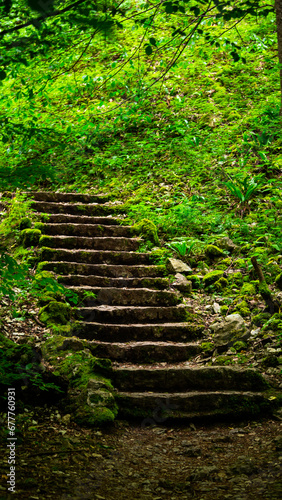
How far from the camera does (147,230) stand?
19.6 ft

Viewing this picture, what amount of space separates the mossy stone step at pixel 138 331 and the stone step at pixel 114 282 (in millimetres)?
656

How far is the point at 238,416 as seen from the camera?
3.52 m

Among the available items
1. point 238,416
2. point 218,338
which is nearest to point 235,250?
point 218,338

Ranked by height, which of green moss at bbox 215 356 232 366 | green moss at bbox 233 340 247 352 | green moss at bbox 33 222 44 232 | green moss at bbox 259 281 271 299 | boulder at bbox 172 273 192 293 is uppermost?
green moss at bbox 33 222 44 232

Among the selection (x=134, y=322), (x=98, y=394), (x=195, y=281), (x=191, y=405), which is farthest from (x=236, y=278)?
(x=98, y=394)

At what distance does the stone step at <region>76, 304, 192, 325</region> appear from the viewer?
14.8 ft

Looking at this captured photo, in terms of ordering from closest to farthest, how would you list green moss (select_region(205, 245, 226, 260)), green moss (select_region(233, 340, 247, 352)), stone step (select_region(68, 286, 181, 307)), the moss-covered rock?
the moss-covered rock, green moss (select_region(233, 340, 247, 352)), stone step (select_region(68, 286, 181, 307)), green moss (select_region(205, 245, 226, 260))

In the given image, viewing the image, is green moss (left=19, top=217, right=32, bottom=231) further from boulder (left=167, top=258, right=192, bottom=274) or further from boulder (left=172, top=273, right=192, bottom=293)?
boulder (left=172, top=273, right=192, bottom=293)

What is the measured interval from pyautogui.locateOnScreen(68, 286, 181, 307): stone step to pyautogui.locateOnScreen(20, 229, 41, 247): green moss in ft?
3.89

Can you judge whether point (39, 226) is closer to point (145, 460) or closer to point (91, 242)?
point (91, 242)

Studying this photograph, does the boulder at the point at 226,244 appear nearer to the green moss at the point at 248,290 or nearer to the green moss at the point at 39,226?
the green moss at the point at 248,290

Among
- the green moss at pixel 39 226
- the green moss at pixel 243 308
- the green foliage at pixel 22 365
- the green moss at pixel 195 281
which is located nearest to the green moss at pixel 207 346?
the green moss at pixel 243 308

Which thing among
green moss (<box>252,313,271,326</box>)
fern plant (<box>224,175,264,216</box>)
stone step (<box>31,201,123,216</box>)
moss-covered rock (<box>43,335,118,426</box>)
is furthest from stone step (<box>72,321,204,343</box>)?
stone step (<box>31,201,123,216</box>)

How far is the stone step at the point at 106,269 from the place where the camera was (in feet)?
16.5
